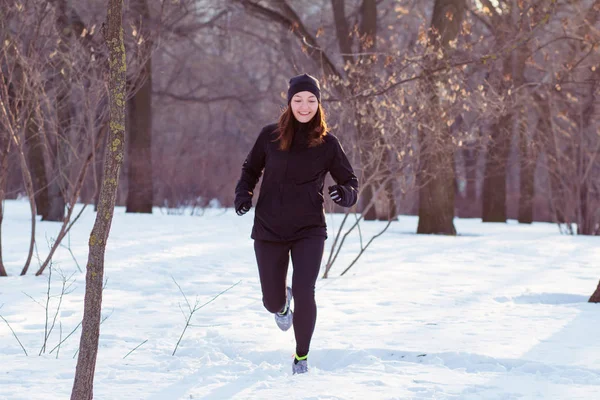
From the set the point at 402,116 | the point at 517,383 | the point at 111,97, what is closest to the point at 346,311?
the point at 517,383

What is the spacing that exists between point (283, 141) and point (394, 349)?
160cm

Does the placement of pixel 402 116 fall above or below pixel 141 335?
above

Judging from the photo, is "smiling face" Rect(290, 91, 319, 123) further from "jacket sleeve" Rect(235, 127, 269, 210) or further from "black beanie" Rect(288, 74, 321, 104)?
"jacket sleeve" Rect(235, 127, 269, 210)

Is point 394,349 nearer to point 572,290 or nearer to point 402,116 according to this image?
point 572,290

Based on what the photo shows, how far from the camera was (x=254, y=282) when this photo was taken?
8.78 m

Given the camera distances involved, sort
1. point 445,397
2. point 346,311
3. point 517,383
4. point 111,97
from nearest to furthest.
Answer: point 111,97
point 445,397
point 517,383
point 346,311

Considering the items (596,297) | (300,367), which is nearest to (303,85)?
(300,367)

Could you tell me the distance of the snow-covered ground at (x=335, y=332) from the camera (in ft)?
14.5

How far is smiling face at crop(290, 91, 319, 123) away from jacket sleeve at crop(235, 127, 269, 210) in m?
0.25

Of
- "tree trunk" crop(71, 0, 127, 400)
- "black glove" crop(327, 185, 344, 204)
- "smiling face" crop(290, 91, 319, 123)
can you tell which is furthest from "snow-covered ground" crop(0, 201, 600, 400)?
"smiling face" crop(290, 91, 319, 123)

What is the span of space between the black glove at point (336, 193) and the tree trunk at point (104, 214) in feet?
4.92

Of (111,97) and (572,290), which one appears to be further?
(572,290)

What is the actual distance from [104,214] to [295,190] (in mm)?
1509

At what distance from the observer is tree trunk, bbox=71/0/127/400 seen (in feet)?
11.3
